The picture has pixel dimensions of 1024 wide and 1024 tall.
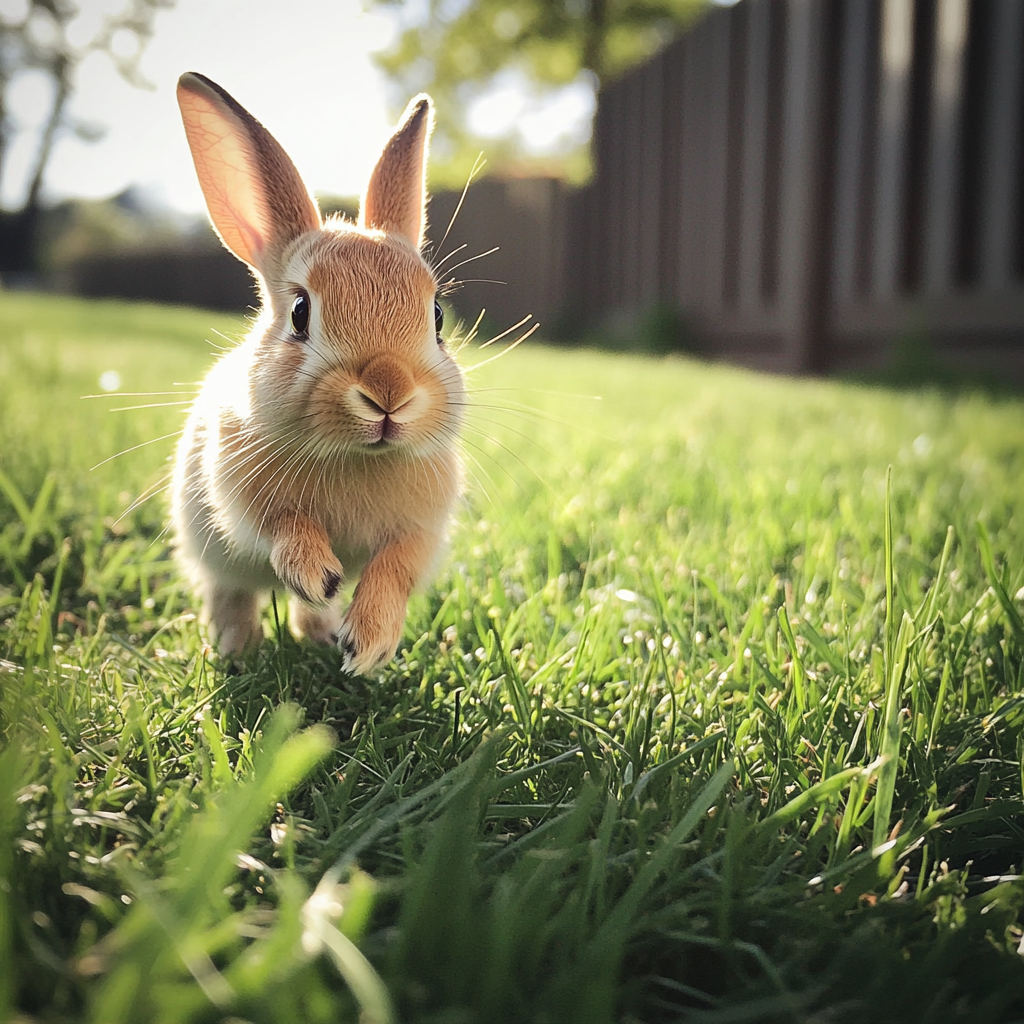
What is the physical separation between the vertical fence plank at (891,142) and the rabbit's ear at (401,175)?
5.87 m

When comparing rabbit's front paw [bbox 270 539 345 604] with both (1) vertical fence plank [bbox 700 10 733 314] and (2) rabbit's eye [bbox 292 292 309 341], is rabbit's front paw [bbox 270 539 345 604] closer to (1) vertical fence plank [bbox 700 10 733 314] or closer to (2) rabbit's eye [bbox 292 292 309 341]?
(2) rabbit's eye [bbox 292 292 309 341]

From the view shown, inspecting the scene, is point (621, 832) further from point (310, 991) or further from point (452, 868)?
point (310, 991)

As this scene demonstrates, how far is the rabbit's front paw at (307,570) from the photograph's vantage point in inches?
54.1

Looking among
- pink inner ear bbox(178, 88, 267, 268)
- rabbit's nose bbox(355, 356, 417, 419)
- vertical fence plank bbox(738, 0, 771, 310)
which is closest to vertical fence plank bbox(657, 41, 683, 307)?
vertical fence plank bbox(738, 0, 771, 310)

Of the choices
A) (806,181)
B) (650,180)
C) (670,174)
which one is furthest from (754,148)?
(650,180)

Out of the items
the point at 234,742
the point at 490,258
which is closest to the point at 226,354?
the point at 234,742

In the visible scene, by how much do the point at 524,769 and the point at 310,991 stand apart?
49 cm

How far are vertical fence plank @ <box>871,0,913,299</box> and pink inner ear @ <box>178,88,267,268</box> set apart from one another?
6.11 metres

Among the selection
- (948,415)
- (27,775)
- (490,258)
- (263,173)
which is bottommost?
(27,775)

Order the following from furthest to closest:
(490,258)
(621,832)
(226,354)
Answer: (490,258)
(226,354)
(621,832)

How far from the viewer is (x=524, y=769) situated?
117 centimetres

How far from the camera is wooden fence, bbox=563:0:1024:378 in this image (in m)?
6.05

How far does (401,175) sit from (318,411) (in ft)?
2.09

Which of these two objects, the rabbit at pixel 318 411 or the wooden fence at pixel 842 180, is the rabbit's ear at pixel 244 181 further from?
the wooden fence at pixel 842 180
